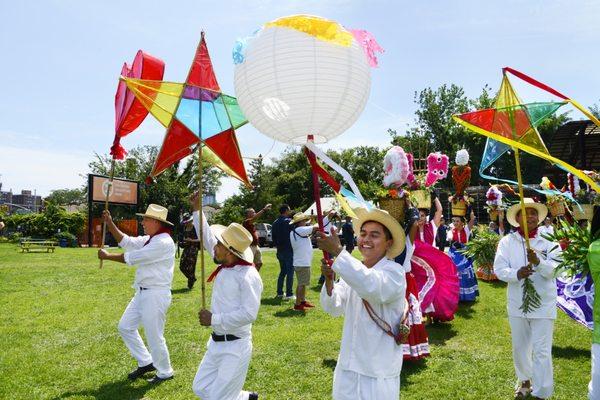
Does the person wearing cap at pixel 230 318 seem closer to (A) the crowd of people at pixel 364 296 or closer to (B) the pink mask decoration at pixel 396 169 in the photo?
(A) the crowd of people at pixel 364 296

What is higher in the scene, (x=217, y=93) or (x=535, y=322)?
(x=217, y=93)

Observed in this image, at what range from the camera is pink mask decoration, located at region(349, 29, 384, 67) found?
3084mm

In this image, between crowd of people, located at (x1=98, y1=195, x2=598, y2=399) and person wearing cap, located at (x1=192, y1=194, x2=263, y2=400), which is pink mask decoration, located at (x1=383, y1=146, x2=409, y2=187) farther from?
person wearing cap, located at (x1=192, y1=194, x2=263, y2=400)

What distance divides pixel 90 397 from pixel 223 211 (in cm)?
3507

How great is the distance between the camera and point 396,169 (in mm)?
5027

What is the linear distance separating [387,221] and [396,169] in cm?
210

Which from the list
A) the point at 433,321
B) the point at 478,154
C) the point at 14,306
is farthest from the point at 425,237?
the point at 478,154

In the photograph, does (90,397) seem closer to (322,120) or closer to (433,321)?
(322,120)

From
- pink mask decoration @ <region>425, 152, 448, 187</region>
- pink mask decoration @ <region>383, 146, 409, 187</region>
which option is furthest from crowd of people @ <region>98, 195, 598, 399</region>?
pink mask decoration @ <region>425, 152, 448, 187</region>

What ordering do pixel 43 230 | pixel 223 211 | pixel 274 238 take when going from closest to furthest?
pixel 274 238 → pixel 43 230 → pixel 223 211

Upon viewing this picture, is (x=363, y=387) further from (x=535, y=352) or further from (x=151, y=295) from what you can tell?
(x=151, y=295)

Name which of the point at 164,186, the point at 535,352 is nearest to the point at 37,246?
the point at 164,186

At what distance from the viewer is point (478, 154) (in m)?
41.3

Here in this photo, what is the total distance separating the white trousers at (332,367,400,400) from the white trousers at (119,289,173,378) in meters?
3.19
